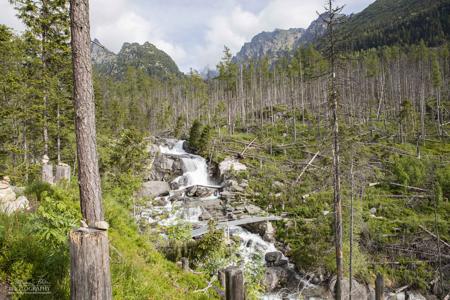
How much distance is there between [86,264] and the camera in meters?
3.42

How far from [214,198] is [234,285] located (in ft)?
69.2

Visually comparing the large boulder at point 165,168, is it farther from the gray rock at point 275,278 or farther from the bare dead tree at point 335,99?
the bare dead tree at point 335,99

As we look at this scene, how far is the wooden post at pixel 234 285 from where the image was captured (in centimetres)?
366

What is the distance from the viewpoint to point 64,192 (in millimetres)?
7922

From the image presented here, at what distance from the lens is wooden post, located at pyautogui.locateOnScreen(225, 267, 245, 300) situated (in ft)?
12.0

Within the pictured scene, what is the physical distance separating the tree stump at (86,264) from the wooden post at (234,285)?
1.72m

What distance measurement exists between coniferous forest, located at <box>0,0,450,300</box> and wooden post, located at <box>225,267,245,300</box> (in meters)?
0.02

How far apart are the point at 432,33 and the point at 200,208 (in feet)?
349

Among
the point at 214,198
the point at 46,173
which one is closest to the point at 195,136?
the point at 214,198

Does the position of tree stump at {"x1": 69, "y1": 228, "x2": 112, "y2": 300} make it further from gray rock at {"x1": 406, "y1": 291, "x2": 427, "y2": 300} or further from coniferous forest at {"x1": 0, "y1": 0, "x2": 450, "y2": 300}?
gray rock at {"x1": 406, "y1": 291, "x2": 427, "y2": 300}

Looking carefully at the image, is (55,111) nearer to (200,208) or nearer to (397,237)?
(200,208)

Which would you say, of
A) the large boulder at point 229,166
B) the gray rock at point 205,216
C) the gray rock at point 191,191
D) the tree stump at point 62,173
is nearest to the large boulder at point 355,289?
the gray rock at point 205,216

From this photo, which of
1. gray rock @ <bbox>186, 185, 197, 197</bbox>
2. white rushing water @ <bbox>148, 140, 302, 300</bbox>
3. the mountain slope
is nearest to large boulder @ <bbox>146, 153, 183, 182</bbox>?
white rushing water @ <bbox>148, 140, 302, 300</bbox>

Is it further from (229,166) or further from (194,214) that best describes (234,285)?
(229,166)
